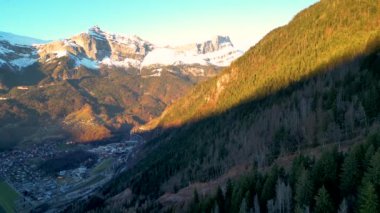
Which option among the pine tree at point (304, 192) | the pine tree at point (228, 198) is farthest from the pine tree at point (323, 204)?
the pine tree at point (228, 198)

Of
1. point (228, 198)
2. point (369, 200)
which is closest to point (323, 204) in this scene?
point (369, 200)

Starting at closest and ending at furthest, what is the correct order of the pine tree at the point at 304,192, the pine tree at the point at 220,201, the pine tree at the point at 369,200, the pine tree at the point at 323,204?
the pine tree at the point at 369,200 < the pine tree at the point at 323,204 < the pine tree at the point at 304,192 < the pine tree at the point at 220,201

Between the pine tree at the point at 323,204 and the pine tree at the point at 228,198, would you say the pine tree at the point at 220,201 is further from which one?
the pine tree at the point at 323,204

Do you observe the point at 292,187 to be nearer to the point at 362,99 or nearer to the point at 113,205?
the point at 362,99

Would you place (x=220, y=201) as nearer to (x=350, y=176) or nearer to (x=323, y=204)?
(x=350, y=176)

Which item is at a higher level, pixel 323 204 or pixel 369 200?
pixel 369 200

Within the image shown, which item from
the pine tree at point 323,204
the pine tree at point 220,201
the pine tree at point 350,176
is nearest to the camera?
the pine tree at point 323,204

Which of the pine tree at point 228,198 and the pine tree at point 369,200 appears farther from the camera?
the pine tree at point 228,198

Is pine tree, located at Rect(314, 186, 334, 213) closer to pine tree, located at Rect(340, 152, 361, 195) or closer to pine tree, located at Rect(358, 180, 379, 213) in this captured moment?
pine tree, located at Rect(358, 180, 379, 213)

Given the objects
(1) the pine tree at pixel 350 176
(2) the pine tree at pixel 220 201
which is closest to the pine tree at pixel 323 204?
(1) the pine tree at pixel 350 176

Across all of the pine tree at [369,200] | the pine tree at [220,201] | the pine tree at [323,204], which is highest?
the pine tree at [369,200]

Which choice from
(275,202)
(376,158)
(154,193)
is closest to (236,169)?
(154,193)

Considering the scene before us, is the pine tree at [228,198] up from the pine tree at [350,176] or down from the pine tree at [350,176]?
down

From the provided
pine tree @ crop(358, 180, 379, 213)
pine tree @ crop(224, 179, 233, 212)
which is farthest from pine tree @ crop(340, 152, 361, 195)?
pine tree @ crop(224, 179, 233, 212)
